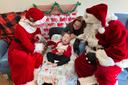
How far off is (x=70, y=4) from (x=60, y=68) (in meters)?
0.88

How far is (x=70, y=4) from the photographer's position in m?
2.24

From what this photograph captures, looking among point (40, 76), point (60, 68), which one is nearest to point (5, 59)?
point (40, 76)

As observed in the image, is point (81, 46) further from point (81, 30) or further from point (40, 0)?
point (40, 0)

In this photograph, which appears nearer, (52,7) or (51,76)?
(51,76)

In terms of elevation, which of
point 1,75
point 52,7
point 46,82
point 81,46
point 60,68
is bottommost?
point 1,75

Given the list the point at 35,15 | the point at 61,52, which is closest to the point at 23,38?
the point at 35,15

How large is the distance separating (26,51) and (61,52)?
341 millimetres

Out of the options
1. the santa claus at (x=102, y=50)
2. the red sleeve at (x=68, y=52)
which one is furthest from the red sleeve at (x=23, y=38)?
the santa claus at (x=102, y=50)

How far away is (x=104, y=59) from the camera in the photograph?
1481mm

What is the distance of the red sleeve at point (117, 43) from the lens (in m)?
1.44

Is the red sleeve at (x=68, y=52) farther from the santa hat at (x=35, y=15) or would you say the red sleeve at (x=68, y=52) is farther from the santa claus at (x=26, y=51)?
the santa hat at (x=35, y=15)

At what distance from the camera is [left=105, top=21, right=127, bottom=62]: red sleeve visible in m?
1.44

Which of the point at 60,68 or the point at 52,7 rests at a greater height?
the point at 52,7

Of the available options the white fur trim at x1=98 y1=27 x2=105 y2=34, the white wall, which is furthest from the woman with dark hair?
the white wall
